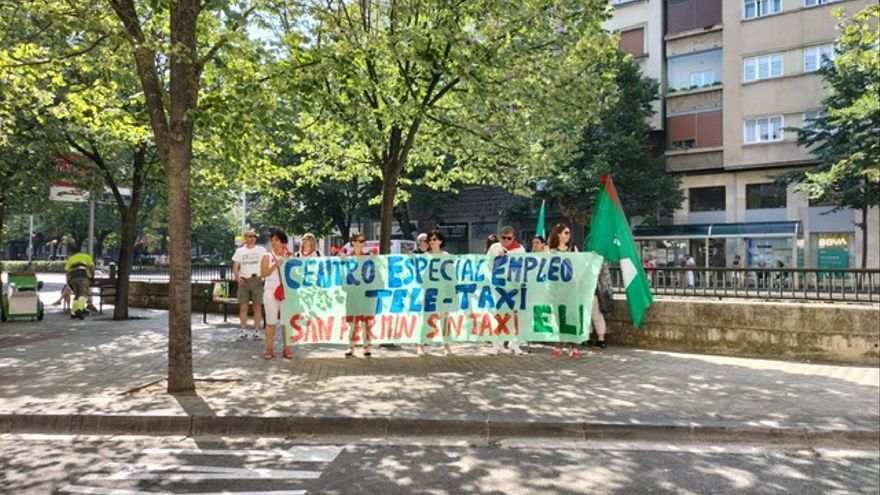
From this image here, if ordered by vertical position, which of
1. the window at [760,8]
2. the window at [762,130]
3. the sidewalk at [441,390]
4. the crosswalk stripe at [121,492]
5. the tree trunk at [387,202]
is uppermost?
the window at [760,8]

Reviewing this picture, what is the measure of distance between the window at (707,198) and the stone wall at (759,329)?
24.4 meters

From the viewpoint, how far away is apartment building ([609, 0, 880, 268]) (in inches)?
1155

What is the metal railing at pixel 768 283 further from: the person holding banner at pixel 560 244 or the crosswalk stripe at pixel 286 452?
the crosswalk stripe at pixel 286 452

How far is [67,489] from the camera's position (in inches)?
179

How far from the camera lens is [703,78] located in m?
33.1

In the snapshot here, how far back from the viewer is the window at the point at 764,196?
30.7 metres

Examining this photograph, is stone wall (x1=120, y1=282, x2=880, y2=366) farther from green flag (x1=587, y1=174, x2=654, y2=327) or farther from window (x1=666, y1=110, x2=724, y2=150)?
window (x1=666, y1=110, x2=724, y2=150)

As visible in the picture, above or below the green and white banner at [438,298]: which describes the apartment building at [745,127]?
above

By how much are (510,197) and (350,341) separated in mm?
28453

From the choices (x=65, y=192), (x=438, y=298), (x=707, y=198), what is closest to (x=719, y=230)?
(x=707, y=198)

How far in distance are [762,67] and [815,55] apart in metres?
2.26

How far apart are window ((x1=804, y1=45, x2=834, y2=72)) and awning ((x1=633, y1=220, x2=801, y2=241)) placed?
723cm

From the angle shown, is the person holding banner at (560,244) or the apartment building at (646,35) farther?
the apartment building at (646,35)

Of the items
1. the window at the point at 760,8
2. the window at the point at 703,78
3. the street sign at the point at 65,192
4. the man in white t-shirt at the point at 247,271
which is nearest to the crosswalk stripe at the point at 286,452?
the man in white t-shirt at the point at 247,271
